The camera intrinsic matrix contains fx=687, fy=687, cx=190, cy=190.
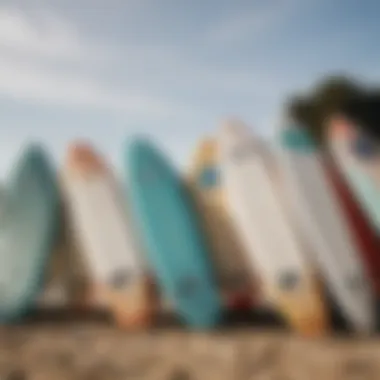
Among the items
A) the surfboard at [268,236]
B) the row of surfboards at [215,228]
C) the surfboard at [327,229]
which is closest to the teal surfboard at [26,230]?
the row of surfboards at [215,228]

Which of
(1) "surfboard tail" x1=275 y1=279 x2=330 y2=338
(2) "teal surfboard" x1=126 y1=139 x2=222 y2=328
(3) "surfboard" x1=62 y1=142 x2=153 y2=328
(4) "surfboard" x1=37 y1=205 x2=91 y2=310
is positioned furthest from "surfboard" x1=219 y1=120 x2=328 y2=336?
(4) "surfboard" x1=37 y1=205 x2=91 y2=310

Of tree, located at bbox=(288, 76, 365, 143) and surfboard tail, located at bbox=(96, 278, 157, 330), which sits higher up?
tree, located at bbox=(288, 76, 365, 143)

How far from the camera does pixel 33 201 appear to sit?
7.61 feet

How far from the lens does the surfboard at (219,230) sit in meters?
2.15

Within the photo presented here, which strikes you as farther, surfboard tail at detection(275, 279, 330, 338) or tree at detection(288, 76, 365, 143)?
tree at detection(288, 76, 365, 143)

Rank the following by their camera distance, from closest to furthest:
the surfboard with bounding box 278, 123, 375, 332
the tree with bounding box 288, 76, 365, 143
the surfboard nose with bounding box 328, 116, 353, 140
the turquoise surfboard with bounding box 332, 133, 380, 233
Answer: the surfboard with bounding box 278, 123, 375, 332 → the turquoise surfboard with bounding box 332, 133, 380, 233 → the surfboard nose with bounding box 328, 116, 353, 140 → the tree with bounding box 288, 76, 365, 143

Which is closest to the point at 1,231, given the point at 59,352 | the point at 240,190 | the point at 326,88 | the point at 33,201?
the point at 33,201

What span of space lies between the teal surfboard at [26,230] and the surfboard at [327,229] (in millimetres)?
807

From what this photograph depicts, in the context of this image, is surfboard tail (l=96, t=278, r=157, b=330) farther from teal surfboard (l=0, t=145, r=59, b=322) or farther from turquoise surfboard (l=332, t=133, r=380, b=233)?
turquoise surfboard (l=332, t=133, r=380, b=233)

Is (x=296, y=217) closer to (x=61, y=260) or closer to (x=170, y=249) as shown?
(x=170, y=249)

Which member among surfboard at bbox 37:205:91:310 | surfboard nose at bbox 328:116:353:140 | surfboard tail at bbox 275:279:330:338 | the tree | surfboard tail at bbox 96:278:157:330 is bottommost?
surfboard tail at bbox 275:279:330:338

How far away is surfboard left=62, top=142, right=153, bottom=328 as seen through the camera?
7.07ft

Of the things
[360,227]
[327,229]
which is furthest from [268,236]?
[360,227]

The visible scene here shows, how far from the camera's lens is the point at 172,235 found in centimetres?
215
